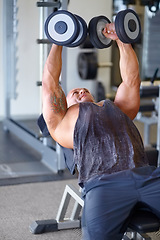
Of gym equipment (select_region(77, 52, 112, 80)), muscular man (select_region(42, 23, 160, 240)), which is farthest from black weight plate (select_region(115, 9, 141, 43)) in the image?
gym equipment (select_region(77, 52, 112, 80))

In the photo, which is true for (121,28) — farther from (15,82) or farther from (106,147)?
(15,82)

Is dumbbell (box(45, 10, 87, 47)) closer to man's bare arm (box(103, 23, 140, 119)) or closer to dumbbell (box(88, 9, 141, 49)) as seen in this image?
dumbbell (box(88, 9, 141, 49))

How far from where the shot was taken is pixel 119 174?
6.06 feet

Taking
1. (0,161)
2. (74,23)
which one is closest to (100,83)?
(0,161)

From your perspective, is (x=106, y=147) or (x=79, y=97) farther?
(x=79, y=97)

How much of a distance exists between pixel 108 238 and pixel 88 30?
0.96 m

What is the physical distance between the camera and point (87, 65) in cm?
493

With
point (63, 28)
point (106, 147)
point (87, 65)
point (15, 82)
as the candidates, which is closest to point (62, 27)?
point (63, 28)

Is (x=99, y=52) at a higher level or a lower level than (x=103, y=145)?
higher

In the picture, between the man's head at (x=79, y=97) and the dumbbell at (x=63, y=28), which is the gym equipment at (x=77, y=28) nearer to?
the dumbbell at (x=63, y=28)

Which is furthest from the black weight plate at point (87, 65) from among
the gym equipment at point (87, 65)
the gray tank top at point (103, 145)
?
the gray tank top at point (103, 145)

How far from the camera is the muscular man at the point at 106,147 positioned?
1.77 m

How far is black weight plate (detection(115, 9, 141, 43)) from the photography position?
1.95 meters

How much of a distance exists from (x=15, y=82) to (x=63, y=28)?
2.59m
